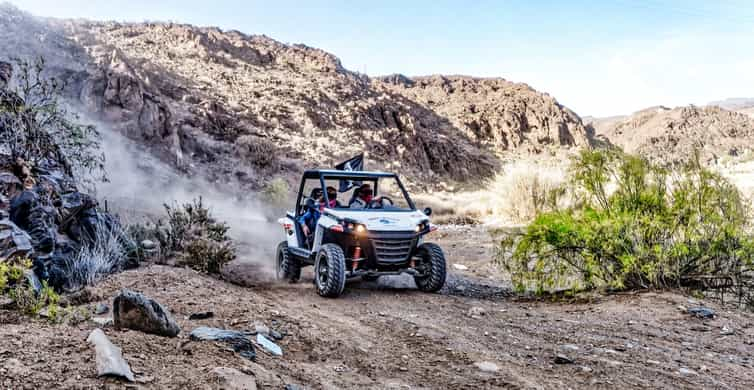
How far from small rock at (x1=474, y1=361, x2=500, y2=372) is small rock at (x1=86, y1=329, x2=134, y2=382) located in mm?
2673

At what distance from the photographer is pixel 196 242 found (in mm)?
8734

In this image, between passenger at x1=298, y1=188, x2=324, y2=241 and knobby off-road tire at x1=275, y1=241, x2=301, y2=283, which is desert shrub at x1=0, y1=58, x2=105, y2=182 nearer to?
knobby off-road tire at x1=275, y1=241, x2=301, y2=283

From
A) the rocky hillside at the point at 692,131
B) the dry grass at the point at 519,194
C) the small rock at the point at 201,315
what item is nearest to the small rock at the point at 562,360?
the small rock at the point at 201,315

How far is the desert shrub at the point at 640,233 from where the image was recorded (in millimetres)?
7477

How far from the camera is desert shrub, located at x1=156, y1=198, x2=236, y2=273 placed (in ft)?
28.6

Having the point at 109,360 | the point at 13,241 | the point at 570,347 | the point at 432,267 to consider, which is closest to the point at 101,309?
the point at 13,241

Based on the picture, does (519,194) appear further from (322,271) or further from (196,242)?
(196,242)

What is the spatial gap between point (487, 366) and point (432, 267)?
12.0ft

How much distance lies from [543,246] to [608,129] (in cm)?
7919

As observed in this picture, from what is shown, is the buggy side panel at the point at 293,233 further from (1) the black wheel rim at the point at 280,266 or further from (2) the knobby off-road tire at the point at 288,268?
(1) the black wheel rim at the point at 280,266

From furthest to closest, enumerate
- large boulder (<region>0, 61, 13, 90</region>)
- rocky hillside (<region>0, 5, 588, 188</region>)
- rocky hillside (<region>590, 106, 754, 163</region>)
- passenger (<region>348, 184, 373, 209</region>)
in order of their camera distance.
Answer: rocky hillside (<region>590, 106, 754, 163</region>) < rocky hillside (<region>0, 5, 588, 188</region>) < passenger (<region>348, 184, 373, 209</region>) < large boulder (<region>0, 61, 13, 90</region>)

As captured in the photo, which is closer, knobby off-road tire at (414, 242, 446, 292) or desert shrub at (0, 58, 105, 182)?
desert shrub at (0, 58, 105, 182)

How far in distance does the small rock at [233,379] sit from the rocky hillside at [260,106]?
2359cm

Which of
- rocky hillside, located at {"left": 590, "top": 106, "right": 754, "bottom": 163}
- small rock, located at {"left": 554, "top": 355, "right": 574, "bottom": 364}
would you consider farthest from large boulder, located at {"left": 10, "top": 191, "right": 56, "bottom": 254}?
rocky hillside, located at {"left": 590, "top": 106, "right": 754, "bottom": 163}
